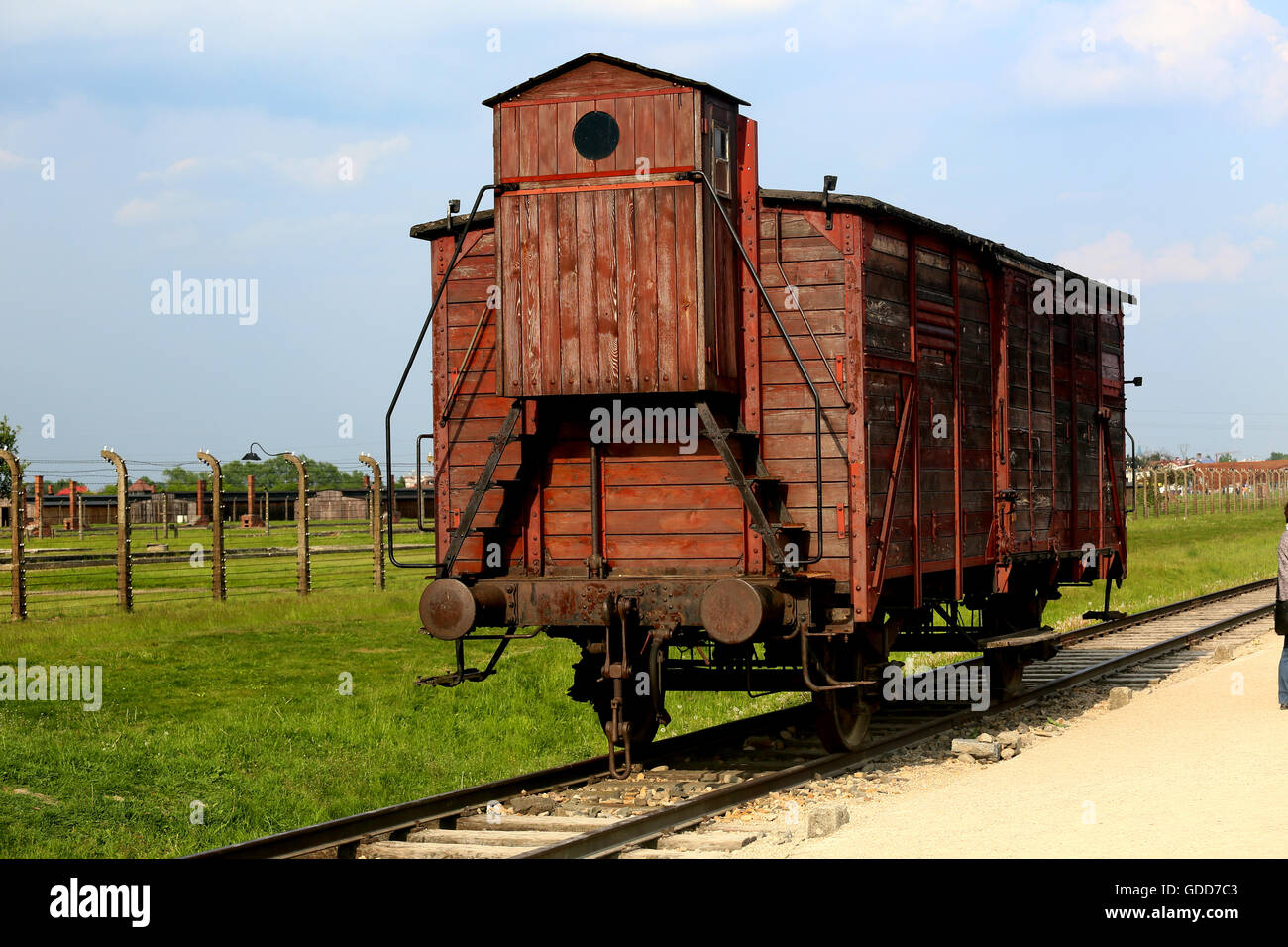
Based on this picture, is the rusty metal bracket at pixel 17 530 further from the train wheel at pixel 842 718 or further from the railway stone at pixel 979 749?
the railway stone at pixel 979 749

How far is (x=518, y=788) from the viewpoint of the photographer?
10.2m

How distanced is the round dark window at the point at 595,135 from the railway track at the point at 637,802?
4628mm

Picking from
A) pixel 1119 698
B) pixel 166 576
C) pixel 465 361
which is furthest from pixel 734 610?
pixel 166 576

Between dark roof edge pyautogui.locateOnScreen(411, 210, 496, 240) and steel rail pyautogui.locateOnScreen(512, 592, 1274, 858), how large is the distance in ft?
15.8

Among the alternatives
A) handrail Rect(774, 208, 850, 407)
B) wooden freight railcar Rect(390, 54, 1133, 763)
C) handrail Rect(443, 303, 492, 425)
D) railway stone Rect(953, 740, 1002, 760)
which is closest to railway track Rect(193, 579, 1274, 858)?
wooden freight railcar Rect(390, 54, 1133, 763)

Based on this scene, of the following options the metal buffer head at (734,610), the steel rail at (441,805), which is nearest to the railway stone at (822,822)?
the metal buffer head at (734,610)

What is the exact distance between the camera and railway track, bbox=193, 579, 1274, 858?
8328mm

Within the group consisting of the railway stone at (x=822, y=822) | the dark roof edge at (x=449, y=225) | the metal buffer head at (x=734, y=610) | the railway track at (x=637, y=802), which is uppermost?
the dark roof edge at (x=449, y=225)

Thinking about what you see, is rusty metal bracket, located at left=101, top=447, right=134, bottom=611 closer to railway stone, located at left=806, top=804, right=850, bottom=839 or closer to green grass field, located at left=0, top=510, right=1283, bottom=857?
green grass field, located at left=0, top=510, right=1283, bottom=857
